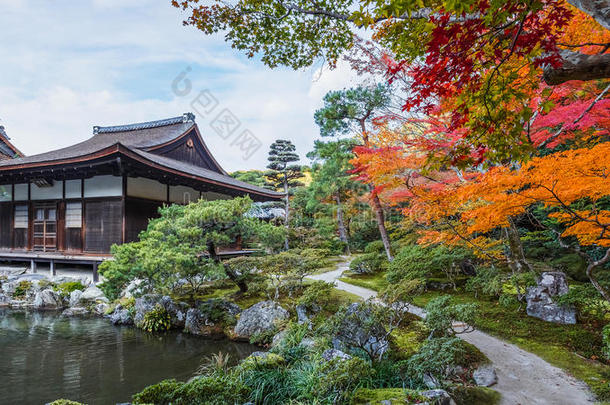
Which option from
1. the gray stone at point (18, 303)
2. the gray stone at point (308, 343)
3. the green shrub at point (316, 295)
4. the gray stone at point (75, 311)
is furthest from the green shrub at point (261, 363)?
the gray stone at point (18, 303)

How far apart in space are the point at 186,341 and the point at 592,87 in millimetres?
10109

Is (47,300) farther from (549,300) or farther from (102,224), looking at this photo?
(549,300)

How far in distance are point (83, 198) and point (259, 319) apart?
8.15m

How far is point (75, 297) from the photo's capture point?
346 inches

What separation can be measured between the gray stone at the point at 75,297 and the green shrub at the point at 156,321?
10.7 feet

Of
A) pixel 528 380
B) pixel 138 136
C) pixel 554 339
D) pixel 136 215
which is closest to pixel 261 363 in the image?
pixel 528 380

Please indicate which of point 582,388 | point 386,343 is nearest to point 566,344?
point 582,388

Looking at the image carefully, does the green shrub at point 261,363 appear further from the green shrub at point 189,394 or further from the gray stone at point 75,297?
the gray stone at point 75,297

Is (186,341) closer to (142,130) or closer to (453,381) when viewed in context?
(453,381)

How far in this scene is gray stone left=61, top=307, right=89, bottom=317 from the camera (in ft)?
26.8

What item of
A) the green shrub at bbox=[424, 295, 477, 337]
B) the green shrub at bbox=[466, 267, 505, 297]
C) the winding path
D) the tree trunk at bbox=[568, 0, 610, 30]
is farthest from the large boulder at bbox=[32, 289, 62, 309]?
the tree trunk at bbox=[568, 0, 610, 30]

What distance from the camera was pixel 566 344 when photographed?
15.8 feet

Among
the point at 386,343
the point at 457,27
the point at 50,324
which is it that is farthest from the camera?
the point at 50,324

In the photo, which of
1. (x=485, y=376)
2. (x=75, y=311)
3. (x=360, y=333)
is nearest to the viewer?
(x=485, y=376)
